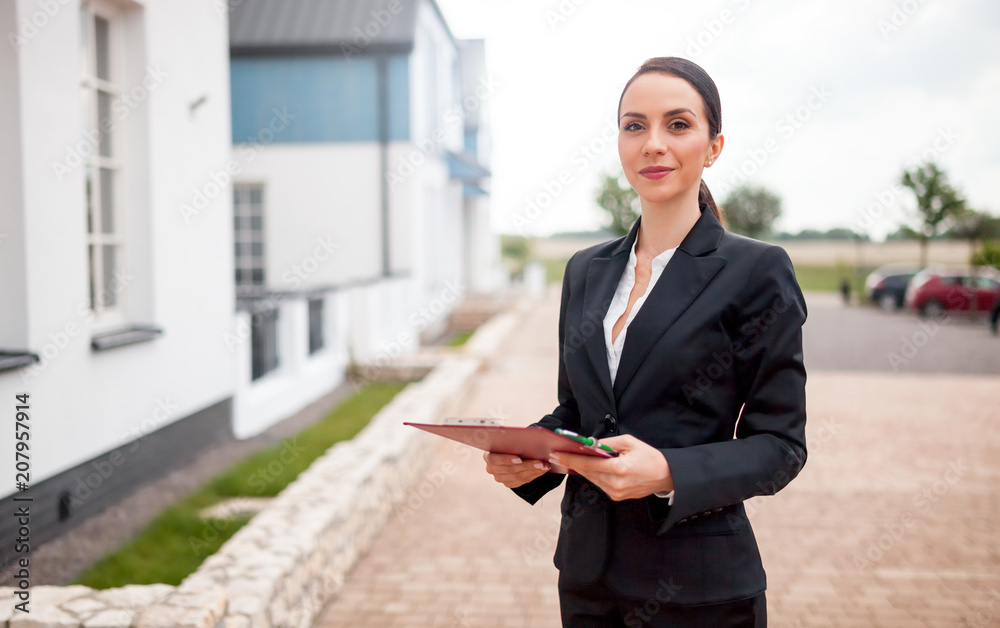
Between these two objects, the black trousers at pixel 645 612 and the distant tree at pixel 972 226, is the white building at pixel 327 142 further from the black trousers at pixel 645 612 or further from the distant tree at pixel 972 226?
the distant tree at pixel 972 226

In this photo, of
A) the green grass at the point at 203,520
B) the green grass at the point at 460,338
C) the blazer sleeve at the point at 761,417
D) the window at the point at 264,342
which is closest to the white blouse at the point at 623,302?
the blazer sleeve at the point at 761,417

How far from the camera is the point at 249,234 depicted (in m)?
15.0

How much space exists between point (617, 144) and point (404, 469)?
4.51 metres

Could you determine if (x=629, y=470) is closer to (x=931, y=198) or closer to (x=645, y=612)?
(x=645, y=612)

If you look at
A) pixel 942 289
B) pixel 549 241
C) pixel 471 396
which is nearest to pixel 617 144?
pixel 471 396

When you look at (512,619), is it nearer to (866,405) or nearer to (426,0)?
(866,405)

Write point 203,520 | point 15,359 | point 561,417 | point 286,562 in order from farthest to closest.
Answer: point 203,520 < point 15,359 < point 286,562 < point 561,417

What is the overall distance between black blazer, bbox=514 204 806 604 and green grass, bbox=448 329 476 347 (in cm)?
1433

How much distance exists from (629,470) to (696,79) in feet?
2.78

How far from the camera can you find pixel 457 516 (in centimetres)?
554

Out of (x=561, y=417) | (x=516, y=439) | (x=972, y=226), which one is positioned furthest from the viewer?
(x=972, y=226)

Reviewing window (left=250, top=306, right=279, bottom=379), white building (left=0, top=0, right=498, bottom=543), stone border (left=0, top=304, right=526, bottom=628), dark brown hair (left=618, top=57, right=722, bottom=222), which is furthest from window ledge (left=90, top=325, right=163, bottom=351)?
dark brown hair (left=618, top=57, right=722, bottom=222)

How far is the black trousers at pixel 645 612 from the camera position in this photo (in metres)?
1.62

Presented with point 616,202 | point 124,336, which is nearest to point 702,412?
point 124,336
